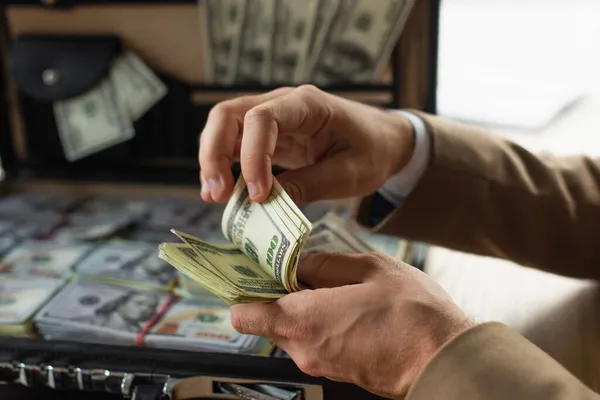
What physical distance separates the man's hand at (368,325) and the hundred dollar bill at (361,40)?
54 cm

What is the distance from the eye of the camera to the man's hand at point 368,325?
565 mm

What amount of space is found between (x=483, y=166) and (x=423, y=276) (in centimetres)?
31

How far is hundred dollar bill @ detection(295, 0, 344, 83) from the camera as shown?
107 cm

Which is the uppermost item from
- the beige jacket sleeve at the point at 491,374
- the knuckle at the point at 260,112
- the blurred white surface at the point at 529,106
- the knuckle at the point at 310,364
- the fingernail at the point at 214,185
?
the knuckle at the point at 260,112

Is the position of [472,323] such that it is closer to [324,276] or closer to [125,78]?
[324,276]

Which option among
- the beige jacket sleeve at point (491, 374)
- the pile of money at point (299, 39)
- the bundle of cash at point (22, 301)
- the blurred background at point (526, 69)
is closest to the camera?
the beige jacket sleeve at point (491, 374)

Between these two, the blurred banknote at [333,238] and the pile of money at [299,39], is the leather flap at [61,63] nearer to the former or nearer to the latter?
the pile of money at [299,39]

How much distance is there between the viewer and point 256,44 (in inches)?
44.4

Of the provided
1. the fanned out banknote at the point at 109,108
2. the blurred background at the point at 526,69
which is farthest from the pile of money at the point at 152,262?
the blurred background at the point at 526,69

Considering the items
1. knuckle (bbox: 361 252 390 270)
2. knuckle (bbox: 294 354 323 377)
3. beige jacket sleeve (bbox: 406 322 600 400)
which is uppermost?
knuckle (bbox: 361 252 390 270)

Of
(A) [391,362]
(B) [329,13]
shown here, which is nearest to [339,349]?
(A) [391,362]

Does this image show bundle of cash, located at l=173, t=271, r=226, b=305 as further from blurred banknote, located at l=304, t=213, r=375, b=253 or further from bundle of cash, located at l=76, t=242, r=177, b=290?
blurred banknote, located at l=304, t=213, r=375, b=253

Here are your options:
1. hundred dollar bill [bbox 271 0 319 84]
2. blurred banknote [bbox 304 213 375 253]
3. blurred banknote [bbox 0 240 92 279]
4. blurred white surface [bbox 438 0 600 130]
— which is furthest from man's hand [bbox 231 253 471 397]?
blurred white surface [bbox 438 0 600 130]

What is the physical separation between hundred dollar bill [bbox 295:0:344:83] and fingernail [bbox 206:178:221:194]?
45 centimetres
